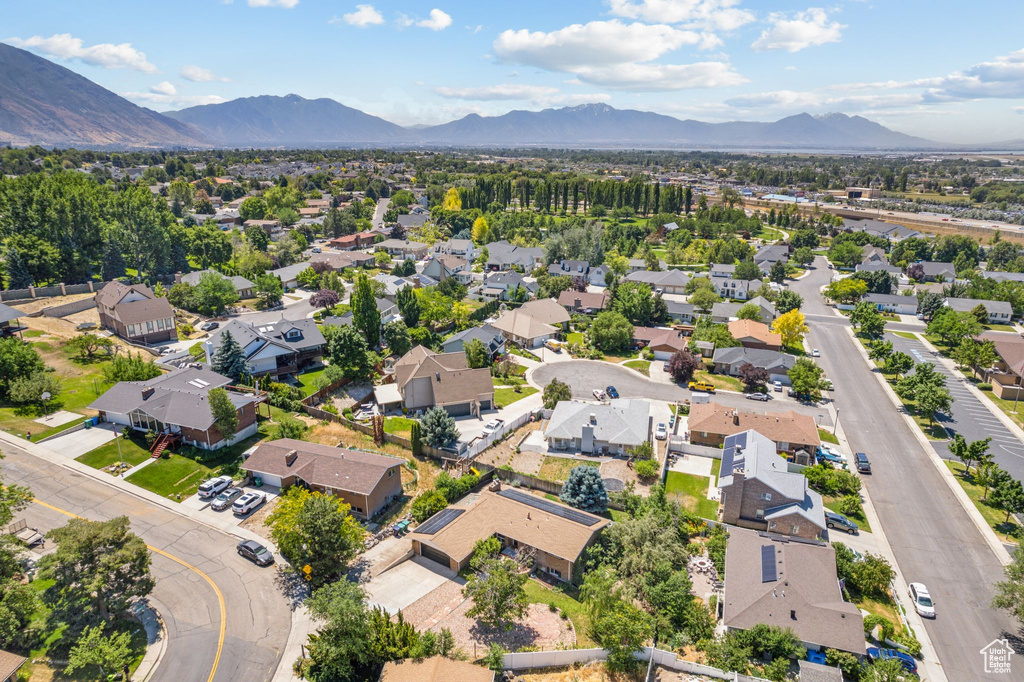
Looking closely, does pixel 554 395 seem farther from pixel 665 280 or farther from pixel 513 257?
pixel 513 257

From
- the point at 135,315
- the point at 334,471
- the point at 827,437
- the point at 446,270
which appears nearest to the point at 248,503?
the point at 334,471

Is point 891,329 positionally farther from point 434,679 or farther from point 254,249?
point 254,249

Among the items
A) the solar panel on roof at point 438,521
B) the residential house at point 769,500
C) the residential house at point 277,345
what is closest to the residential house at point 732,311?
the residential house at point 769,500

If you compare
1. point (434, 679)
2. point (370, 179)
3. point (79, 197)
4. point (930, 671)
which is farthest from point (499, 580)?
point (370, 179)

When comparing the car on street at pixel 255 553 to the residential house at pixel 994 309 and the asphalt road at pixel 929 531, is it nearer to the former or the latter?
the asphalt road at pixel 929 531

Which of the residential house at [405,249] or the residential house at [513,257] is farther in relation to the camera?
the residential house at [405,249]

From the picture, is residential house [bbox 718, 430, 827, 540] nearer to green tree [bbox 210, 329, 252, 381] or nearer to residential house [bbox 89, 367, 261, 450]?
residential house [bbox 89, 367, 261, 450]
